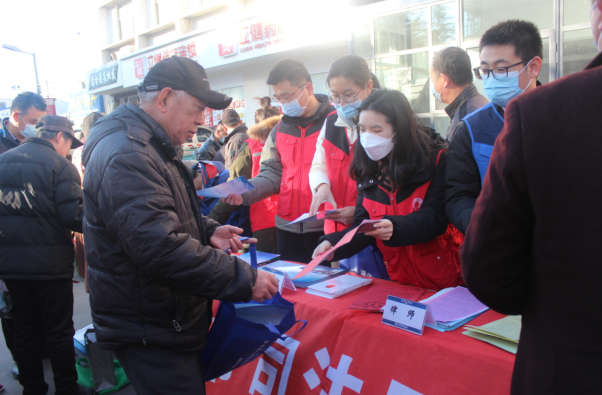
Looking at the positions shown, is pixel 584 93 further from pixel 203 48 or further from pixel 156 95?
pixel 203 48

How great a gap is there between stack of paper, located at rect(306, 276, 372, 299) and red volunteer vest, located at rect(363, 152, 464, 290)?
0.56 ft

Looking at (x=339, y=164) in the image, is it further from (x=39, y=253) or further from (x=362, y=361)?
(x=39, y=253)

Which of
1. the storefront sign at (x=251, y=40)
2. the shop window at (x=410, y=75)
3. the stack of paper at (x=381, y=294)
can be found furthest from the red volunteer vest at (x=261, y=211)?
the storefront sign at (x=251, y=40)

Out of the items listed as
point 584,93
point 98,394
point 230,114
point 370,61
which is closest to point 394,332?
point 584,93

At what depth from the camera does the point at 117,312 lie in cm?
136

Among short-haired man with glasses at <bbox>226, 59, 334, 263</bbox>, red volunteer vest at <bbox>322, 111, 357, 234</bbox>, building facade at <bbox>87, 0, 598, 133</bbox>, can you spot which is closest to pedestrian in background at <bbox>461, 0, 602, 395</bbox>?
red volunteer vest at <bbox>322, 111, 357, 234</bbox>

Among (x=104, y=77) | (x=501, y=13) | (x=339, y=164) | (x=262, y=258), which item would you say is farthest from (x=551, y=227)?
(x=104, y=77)

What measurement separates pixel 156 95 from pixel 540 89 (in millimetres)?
1220

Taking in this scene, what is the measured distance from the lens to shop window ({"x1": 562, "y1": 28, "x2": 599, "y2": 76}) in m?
4.80

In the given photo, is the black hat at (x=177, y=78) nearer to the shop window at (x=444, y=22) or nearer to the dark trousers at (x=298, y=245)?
the dark trousers at (x=298, y=245)

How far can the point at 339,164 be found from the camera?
95.9 inches

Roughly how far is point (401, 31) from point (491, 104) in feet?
16.5

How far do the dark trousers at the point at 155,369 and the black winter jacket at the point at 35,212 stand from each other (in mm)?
1458

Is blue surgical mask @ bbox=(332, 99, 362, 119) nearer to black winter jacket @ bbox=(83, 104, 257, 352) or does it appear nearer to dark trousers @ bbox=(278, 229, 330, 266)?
dark trousers @ bbox=(278, 229, 330, 266)
